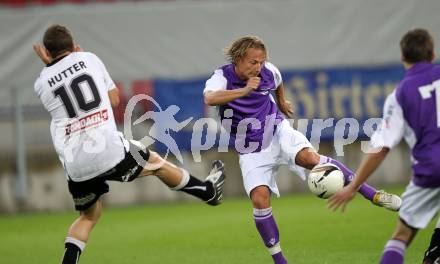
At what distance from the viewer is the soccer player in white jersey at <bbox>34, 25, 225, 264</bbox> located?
7.68 m

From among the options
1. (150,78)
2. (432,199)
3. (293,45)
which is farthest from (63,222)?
(432,199)

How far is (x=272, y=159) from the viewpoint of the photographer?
27.9 ft

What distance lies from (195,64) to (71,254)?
9332 mm

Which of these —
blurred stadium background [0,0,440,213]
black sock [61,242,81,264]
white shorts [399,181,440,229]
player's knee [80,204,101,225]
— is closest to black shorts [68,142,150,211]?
player's knee [80,204,101,225]

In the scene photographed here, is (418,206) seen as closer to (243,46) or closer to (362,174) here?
(362,174)

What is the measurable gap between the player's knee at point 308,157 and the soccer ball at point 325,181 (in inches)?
15.9

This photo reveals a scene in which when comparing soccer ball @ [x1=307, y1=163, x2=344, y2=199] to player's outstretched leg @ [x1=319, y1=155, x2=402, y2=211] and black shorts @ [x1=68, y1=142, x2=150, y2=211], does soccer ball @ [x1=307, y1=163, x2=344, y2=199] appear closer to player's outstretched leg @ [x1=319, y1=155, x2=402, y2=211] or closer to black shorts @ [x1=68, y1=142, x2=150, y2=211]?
player's outstretched leg @ [x1=319, y1=155, x2=402, y2=211]

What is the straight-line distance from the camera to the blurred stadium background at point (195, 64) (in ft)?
51.4

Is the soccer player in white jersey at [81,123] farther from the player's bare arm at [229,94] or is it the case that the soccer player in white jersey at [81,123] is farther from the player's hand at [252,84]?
the player's hand at [252,84]

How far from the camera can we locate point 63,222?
1400cm

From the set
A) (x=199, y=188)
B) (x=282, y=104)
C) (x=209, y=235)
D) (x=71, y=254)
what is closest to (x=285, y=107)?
(x=282, y=104)

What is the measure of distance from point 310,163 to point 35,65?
902 cm

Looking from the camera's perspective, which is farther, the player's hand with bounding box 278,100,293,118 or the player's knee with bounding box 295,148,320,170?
the player's hand with bounding box 278,100,293,118

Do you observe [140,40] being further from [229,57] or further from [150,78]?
[229,57]
